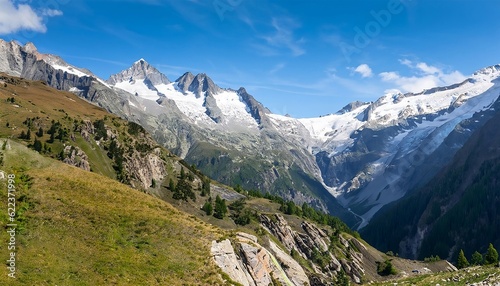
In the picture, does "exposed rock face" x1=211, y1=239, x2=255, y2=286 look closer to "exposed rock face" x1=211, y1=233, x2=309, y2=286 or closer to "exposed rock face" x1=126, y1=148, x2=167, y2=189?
"exposed rock face" x1=211, y1=233, x2=309, y2=286

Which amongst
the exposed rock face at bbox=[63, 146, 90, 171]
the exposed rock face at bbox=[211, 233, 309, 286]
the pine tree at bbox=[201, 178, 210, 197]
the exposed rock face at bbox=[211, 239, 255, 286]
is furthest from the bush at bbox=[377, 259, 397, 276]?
the exposed rock face at bbox=[63, 146, 90, 171]

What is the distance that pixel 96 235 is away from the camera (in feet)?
156

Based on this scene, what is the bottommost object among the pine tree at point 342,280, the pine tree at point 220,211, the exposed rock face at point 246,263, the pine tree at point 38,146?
the pine tree at point 342,280

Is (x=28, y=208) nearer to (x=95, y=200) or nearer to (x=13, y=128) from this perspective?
(x=95, y=200)

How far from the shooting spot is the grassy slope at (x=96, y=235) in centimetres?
3944

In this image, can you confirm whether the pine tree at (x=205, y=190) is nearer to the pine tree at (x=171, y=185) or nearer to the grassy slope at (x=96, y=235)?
the pine tree at (x=171, y=185)

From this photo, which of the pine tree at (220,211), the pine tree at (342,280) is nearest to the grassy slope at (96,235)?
the pine tree at (342,280)

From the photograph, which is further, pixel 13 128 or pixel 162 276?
pixel 13 128

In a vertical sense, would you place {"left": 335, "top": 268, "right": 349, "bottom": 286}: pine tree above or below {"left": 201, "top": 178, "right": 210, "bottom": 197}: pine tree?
below

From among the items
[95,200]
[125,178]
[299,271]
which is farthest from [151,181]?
[95,200]

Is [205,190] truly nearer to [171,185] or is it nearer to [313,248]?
[171,185]

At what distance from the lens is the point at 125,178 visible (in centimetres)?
14200

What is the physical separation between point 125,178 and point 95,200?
88269mm

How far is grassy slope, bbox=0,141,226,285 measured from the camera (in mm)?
39438
